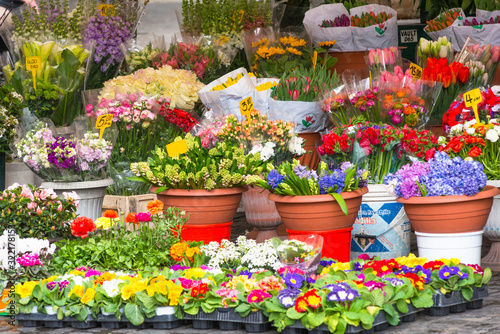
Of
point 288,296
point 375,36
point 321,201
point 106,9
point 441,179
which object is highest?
point 106,9

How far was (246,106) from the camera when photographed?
4.42 metres

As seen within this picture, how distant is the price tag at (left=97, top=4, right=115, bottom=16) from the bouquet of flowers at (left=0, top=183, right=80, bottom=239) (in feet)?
5.29

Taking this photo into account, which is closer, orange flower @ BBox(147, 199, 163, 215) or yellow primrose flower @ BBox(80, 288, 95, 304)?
yellow primrose flower @ BBox(80, 288, 95, 304)

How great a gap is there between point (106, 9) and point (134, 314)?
283 centimetres

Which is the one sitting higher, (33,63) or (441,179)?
(33,63)

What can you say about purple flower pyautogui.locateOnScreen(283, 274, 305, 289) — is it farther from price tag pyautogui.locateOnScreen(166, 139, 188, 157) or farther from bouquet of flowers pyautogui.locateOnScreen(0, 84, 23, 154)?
bouquet of flowers pyautogui.locateOnScreen(0, 84, 23, 154)

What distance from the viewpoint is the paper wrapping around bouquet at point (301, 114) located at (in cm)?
474

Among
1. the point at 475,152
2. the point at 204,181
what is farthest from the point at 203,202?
the point at 475,152

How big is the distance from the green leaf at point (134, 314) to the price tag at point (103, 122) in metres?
1.64

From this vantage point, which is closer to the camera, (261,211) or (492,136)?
(492,136)

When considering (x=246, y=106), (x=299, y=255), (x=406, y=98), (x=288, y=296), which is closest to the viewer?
(x=288, y=296)

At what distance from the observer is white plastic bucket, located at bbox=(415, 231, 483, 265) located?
11.6 ft

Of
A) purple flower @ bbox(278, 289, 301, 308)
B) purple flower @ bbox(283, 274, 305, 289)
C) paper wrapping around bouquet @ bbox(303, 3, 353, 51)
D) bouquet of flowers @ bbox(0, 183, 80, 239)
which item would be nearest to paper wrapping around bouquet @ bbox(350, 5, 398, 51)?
paper wrapping around bouquet @ bbox(303, 3, 353, 51)

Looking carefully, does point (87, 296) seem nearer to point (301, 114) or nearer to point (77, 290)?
point (77, 290)
